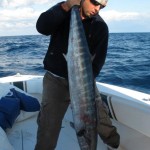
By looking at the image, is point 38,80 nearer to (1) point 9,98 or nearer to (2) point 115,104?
(1) point 9,98

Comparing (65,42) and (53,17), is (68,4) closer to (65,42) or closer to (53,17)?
(53,17)

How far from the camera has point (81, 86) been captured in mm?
2613

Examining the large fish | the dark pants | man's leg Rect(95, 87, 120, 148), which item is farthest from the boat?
the large fish

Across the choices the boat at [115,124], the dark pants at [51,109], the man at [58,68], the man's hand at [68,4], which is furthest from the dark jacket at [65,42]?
the boat at [115,124]

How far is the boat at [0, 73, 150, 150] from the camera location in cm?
381

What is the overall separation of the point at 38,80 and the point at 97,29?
2.54 m

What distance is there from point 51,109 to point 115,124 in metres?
1.39

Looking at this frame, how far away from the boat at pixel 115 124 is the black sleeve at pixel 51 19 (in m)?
1.30

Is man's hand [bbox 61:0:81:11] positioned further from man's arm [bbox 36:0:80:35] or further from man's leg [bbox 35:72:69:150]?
man's leg [bbox 35:72:69:150]

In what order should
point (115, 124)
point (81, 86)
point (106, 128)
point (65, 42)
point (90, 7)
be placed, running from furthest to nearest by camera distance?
point (115, 124) → point (106, 128) → point (65, 42) → point (90, 7) → point (81, 86)

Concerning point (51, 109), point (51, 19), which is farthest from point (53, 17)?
point (51, 109)

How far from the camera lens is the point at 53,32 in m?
3.23

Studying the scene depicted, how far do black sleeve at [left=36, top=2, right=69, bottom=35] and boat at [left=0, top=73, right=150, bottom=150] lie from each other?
4.25 feet

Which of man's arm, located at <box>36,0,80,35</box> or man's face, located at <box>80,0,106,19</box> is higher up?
man's face, located at <box>80,0,106,19</box>
